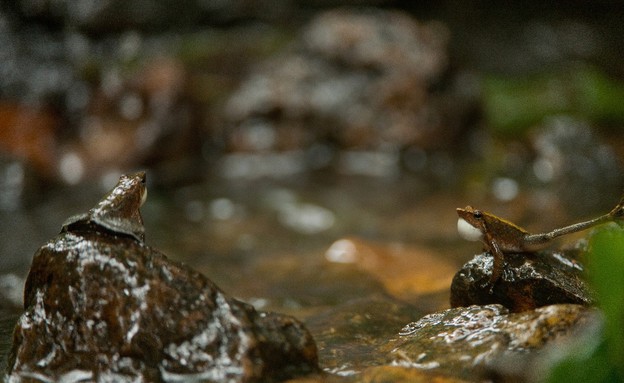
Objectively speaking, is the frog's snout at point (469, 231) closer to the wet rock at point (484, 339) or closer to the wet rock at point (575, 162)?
the wet rock at point (484, 339)

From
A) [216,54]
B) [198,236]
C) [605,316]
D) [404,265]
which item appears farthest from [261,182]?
[605,316]

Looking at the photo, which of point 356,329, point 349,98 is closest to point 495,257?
point 356,329

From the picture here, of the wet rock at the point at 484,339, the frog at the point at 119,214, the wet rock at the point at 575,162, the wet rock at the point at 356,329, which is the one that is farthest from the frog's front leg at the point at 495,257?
the wet rock at the point at 575,162

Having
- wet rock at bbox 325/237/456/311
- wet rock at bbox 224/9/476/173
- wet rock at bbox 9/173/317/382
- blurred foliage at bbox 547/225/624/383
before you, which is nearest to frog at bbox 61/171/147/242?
wet rock at bbox 9/173/317/382

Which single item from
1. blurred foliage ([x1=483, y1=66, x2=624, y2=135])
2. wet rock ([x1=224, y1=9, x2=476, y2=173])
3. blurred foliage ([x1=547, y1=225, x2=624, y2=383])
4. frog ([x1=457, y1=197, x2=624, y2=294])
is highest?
wet rock ([x1=224, y1=9, x2=476, y2=173])

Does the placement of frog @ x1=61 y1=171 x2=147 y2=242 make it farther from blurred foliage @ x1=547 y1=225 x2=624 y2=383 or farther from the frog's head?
blurred foliage @ x1=547 y1=225 x2=624 y2=383

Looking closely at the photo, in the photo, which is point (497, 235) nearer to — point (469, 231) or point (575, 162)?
point (469, 231)
